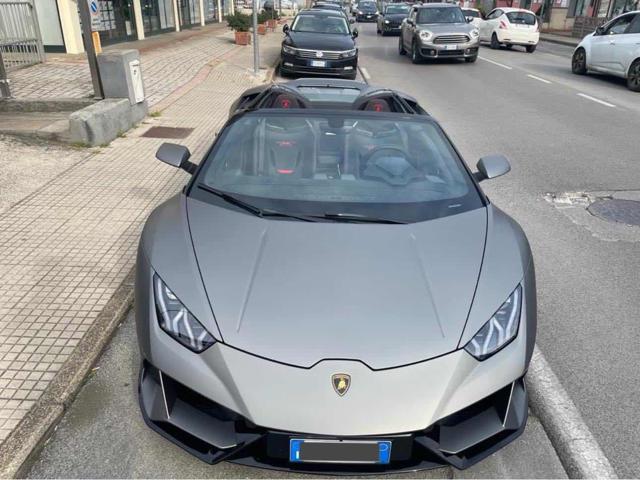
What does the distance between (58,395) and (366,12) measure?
162 ft

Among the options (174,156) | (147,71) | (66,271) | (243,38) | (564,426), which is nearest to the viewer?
(564,426)

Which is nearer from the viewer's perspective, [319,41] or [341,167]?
[341,167]

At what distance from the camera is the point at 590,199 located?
6.07m

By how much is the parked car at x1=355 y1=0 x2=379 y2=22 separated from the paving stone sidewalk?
97.7 ft

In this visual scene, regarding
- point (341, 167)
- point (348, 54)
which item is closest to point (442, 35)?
point (348, 54)

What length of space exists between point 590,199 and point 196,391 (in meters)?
5.48

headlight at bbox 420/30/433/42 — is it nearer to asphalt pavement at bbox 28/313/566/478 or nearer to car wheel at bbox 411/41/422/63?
car wheel at bbox 411/41/422/63

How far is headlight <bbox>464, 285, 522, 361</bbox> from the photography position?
224 cm

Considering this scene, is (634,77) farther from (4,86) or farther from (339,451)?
(339,451)

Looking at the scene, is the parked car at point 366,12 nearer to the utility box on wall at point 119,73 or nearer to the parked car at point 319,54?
the parked car at point 319,54

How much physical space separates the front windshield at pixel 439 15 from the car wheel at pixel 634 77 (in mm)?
6645

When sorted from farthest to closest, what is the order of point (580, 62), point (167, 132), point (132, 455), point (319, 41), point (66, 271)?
point (580, 62), point (319, 41), point (167, 132), point (66, 271), point (132, 455)

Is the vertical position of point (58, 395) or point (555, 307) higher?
point (58, 395)

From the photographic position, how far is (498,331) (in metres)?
2.34
